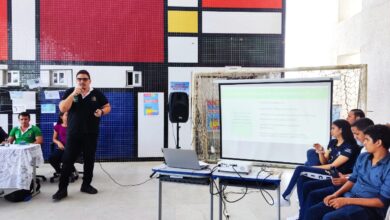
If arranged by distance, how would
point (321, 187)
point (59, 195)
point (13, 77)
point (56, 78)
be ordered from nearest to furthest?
point (321, 187) < point (59, 195) < point (13, 77) < point (56, 78)

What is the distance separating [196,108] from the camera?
501 centimetres

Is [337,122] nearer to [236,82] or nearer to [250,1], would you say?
[236,82]

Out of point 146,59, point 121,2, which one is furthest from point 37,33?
point 146,59

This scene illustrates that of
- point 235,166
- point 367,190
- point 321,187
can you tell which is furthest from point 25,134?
point 367,190

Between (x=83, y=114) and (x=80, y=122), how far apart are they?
108 millimetres

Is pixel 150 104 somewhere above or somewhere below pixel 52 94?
below

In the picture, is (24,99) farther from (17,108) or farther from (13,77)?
(13,77)

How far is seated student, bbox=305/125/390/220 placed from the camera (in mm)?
2316

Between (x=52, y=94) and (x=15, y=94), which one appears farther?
(x=52, y=94)

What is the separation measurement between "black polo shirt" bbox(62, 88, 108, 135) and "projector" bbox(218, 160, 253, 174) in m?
2.14

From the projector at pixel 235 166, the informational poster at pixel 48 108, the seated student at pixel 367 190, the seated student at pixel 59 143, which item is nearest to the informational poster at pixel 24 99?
the informational poster at pixel 48 108

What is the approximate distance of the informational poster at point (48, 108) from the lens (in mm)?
6441

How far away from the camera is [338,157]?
330 cm

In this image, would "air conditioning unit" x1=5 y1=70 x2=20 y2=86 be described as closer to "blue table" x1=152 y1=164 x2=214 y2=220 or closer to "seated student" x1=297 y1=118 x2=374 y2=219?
"blue table" x1=152 y1=164 x2=214 y2=220
